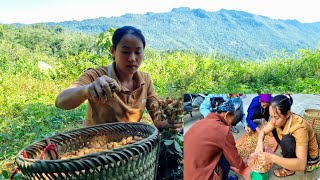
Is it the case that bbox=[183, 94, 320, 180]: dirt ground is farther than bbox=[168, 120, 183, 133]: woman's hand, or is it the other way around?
bbox=[168, 120, 183, 133]: woman's hand

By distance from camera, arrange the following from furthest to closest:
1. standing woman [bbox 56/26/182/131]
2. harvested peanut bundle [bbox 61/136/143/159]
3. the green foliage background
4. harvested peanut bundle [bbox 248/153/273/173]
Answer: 1. the green foliage background
2. standing woman [bbox 56/26/182/131]
3. harvested peanut bundle [bbox 61/136/143/159]
4. harvested peanut bundle [bbox 248/153/273/173]

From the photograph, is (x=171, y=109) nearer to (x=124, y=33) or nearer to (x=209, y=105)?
(x=209, y=105)

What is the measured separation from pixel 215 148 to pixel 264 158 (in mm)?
146

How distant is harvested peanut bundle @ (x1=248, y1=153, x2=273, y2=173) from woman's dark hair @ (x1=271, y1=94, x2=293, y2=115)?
5.9 inches

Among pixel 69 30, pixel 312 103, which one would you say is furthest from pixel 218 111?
pixel 69 30

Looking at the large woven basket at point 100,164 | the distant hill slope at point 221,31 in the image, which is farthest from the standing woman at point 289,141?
the distant hill slope at point 221,31

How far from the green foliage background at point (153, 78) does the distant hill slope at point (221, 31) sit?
303 cm

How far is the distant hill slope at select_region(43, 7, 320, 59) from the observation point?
901 centimetres

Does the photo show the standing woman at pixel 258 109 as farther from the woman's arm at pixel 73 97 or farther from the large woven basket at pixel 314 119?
the woman's arm at pixel 73 97

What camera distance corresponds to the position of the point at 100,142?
4.70 ft

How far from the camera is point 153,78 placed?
187 inches

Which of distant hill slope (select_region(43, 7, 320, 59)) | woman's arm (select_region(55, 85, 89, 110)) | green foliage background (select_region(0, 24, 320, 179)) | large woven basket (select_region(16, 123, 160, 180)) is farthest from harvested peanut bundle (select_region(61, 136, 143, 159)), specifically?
distant hill slope (select_region(43, 7, 320, 59))

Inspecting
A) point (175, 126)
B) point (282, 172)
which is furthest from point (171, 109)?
point (282, 172)

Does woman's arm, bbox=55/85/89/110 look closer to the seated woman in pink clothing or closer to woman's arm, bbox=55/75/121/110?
woman's arm, bbox=55/75/121/110
